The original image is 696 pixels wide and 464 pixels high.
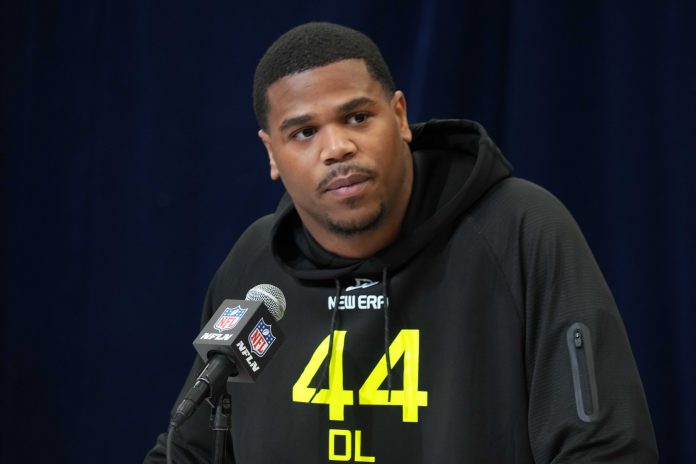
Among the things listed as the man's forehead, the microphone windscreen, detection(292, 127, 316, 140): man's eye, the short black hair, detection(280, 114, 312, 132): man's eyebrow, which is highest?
the short black hair

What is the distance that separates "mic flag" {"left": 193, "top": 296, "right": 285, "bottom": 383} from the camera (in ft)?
4.81

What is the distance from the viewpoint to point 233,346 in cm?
146

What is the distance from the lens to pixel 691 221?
2410 mm

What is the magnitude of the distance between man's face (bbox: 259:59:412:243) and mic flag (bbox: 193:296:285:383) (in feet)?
1.14

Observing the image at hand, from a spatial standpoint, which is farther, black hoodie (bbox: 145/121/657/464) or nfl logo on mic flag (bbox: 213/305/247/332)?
black hoodie (bbox: 145/121/657/464)

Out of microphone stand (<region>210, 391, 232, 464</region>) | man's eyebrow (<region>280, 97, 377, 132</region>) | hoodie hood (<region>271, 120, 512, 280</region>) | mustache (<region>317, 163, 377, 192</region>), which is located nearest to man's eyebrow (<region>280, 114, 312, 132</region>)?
man's eyebrow (<region>280, 97, 377, 132</region>)

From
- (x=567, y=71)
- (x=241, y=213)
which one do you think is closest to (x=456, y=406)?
(x=567, y=71)

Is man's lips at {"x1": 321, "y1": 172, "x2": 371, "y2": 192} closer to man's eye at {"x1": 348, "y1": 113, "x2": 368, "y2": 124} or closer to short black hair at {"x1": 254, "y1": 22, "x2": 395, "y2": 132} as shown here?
man's eye at {"x1": 348, "y1": 113, "x2": 368, "y2": 124}

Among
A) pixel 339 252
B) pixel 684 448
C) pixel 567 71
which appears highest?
pixel 567 71

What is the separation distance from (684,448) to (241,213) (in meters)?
1.47

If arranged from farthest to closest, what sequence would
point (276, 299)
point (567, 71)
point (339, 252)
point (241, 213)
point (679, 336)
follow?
point (241, 213)
point (567, 71)
point (679, 336)
point (339, 252)
point (276, 299)

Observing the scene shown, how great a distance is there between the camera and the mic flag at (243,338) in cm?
146

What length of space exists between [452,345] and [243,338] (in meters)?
0.48

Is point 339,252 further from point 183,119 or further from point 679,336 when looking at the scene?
point 183,119
